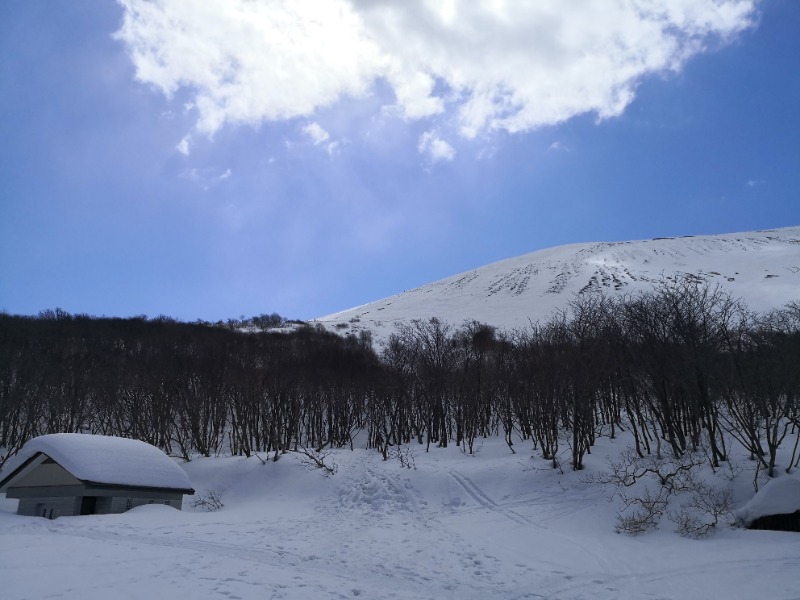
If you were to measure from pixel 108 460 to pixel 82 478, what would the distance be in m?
1.67

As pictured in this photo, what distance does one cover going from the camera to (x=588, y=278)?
275 ft

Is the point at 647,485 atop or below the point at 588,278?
below

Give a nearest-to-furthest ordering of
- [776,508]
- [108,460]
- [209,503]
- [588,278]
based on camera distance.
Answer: [776,508] < [108,460] < [209,503] < [588,278]

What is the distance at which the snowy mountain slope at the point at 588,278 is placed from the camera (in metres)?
69.1

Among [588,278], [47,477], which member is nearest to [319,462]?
[47,477]

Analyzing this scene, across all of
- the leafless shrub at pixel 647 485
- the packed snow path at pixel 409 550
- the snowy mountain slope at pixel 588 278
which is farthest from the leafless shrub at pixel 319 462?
the snowy mountain slope at pixel 588 278

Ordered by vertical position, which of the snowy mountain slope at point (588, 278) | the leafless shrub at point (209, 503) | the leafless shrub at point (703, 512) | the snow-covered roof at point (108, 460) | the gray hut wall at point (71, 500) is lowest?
the leafless shrub at point (209, 503)

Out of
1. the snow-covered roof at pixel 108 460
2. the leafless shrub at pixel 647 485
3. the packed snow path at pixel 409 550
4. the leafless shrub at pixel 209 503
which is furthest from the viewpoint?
the leafless shrub at pixel 209 503

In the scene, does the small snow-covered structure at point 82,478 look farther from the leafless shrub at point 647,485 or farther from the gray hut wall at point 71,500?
the leafless shrub at point 647,485

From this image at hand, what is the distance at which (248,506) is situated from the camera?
23.3 meters

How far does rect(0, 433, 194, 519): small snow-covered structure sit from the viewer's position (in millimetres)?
21125

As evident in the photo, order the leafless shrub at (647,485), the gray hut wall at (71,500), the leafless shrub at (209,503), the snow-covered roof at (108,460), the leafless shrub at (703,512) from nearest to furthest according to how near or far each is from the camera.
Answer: the leafless shrub at (703,512), the leafless shrub at (647,485), the gray hut wall at (71,500), the snow-covered roof at (108,460), the leafless shrub at (209,503)

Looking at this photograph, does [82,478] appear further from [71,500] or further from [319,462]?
[319,462]

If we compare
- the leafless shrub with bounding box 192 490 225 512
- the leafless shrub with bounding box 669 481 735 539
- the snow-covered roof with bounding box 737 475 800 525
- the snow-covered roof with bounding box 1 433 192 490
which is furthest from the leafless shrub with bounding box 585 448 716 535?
the snow-covered roof with bounding box 1 433 192 490
